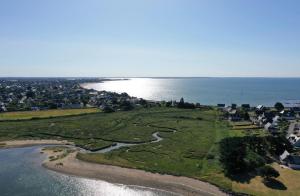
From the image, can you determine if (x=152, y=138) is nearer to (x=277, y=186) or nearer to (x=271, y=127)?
(x=271, y=127)

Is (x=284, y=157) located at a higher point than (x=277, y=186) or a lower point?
higher

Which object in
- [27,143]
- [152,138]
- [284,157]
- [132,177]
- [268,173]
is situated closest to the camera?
[268,173]

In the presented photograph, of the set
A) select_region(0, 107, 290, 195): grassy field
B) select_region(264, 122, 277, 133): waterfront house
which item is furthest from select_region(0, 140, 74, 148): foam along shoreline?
select_region(264, 122, 277, 133): waterfront house

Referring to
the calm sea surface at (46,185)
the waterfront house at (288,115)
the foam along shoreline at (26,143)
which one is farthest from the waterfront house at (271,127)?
the foam along shoreline at (26,143)

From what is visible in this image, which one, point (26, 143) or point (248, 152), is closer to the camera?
point (248, 152)

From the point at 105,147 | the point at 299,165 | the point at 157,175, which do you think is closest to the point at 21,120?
the point at 105,147

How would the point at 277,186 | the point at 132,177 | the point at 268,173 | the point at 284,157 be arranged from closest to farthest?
the point at 277,186
the point at 268,173
the point at 132,177
the point at 284,157

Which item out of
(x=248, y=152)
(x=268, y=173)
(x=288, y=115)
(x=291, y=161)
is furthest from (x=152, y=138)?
(x=288, y=115)
